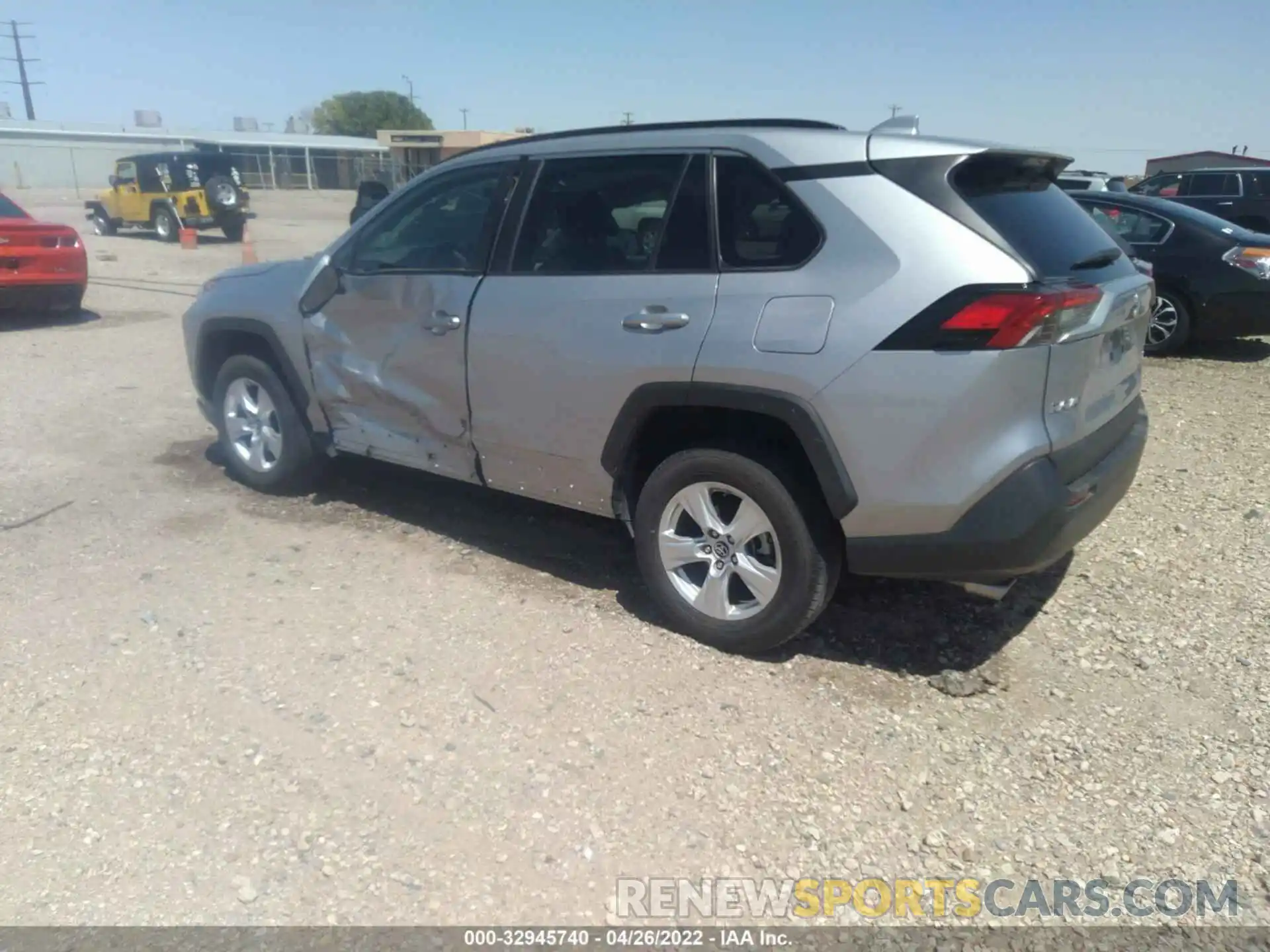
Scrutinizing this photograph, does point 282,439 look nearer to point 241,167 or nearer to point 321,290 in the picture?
point 321,290

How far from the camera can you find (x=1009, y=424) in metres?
2.94

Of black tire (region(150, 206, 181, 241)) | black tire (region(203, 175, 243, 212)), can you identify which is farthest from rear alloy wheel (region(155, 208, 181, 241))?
black tire (region(203, 175, 243, 212))

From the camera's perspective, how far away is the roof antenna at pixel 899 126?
3254mm

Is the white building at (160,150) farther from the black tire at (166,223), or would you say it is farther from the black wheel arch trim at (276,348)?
the black wheel arch trim at (276,348)

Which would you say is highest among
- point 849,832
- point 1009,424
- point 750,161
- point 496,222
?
point 750,161

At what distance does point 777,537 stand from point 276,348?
304cm

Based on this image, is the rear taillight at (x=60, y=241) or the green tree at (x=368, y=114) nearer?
the rear taillight at (x=60, y=241)

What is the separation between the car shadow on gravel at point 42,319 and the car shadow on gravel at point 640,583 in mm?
7100

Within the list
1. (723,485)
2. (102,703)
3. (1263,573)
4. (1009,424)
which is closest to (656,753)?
(723,485)

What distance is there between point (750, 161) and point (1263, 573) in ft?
10.0

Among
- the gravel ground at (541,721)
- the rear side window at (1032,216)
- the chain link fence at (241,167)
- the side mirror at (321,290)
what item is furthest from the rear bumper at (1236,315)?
the chain link fence at (241,167)

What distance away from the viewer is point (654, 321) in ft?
11.5

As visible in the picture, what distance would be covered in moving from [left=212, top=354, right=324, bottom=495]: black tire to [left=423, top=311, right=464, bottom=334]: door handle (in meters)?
1.26

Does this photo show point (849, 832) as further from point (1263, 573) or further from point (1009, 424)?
point (1263, 573)
